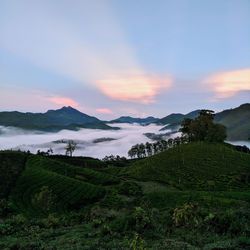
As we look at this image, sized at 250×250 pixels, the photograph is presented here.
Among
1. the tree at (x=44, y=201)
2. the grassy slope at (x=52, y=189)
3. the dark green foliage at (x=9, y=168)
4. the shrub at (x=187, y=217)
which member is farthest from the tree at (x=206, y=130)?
the shrub at (x=187, y=217)

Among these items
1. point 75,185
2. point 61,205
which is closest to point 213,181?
point 75,185

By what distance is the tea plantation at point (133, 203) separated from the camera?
2194 cm

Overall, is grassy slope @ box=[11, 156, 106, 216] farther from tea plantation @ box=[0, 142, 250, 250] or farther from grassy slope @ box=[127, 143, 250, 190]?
grassy slope @ box=[127, 143, 250, 190]

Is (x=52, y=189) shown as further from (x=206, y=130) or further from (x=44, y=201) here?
(x=206, y=130)

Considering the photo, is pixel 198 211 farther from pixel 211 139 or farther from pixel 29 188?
pixel 211 139

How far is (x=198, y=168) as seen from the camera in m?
148

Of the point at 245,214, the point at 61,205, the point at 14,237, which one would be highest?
the point at 245,214

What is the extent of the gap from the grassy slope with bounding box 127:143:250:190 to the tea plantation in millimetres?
397

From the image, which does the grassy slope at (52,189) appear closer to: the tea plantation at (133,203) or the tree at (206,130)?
the tea plantation at (133,203)

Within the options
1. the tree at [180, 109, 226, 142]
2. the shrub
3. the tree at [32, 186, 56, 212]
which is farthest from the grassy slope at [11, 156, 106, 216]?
the tree at [180, 109, 226, 142]

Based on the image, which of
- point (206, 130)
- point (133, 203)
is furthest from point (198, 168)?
point (133, 203)

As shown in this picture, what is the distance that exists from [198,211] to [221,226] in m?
3.40

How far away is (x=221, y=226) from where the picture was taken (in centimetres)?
2225

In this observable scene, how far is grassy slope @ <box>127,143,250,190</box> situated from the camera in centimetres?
13075
